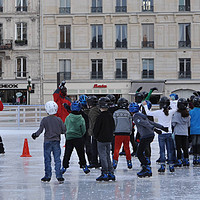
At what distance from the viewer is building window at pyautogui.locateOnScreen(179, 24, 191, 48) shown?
4072 centimetres

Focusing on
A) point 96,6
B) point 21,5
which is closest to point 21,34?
point 21,5

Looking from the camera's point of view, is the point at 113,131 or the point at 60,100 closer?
the point at 113,131

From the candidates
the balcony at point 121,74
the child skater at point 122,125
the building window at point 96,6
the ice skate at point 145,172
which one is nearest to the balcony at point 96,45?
the balcony at point 121,74

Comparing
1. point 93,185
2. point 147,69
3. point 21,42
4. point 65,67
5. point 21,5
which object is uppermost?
point 21,5

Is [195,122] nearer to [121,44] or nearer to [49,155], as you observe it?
[49,155]

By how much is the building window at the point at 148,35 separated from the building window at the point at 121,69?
231cm

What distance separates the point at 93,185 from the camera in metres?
8.34

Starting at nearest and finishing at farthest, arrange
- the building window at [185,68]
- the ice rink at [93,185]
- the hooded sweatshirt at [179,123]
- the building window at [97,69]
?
1. the ice rink at [93,185]
2. the hooded sweatshirt at [179,123]
3. the building window at [185,68]
4. the building window at [97,69]

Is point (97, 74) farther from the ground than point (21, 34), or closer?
closer

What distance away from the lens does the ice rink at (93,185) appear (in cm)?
738

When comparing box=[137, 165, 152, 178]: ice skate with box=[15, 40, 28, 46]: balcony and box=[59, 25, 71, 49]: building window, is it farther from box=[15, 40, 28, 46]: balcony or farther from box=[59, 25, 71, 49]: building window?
box=[15, 40, 28, 46]: balcony

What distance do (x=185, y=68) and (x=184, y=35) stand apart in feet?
9.56

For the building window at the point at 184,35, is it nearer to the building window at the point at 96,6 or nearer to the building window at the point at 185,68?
the building window at the point at 185,68

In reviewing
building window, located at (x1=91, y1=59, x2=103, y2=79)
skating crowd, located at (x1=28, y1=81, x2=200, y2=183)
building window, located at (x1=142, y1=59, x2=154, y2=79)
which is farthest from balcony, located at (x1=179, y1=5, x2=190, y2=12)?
skating crowd, located at (x1=28, y1=81, x2=200, y2=183)
